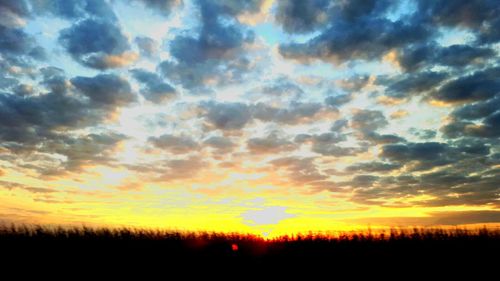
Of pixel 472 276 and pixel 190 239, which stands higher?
pixel 190 239

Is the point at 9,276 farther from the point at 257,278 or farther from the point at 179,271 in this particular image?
the point at 257,278

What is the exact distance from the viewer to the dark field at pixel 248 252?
17688mm

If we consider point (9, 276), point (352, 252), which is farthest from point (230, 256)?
point (9, 276)

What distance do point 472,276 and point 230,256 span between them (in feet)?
39.3

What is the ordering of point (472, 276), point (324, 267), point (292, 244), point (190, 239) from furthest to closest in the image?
point (190, 239)
point (292, 244)
point (324, 267)
point (472, 276)

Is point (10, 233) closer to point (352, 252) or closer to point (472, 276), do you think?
point (352, 252)

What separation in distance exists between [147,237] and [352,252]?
15.3 meters

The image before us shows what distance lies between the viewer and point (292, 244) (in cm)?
2742

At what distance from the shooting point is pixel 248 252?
23.7m

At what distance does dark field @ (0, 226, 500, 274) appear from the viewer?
17.7 metres

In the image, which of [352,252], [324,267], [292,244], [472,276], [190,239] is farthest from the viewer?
[190,239]

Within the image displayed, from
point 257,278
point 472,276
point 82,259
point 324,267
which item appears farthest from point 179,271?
point 472,276

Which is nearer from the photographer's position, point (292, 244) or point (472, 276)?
point (472, 276)

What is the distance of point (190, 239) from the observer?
29250 millimetres
